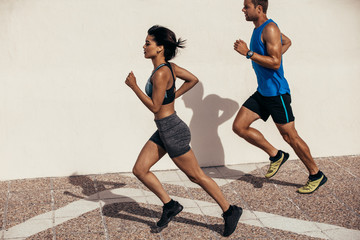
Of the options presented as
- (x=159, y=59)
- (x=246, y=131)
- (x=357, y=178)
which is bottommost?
(x=357, y=178)

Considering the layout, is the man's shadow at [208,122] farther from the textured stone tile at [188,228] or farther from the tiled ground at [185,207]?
the textured stone tile at [188,228]

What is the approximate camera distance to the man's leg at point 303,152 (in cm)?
562

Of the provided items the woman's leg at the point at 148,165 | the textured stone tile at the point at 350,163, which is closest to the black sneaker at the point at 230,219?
the woman's leg at the point at 148,165

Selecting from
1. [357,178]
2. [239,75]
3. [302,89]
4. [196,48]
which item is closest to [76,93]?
[196,48]

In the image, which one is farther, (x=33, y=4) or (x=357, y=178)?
(x=357, y=178)

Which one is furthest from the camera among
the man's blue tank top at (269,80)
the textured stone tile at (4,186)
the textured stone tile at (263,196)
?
the textured stone tile at (4,186)

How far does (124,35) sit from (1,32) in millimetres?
1317

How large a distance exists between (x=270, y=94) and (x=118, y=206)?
1.93m

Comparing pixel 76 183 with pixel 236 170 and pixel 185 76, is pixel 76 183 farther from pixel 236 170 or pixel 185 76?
pixel 185 76

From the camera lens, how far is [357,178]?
247 inches

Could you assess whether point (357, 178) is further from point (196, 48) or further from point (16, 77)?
point (16, 77)

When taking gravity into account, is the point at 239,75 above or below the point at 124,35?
below

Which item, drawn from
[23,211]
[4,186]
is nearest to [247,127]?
[23,211]

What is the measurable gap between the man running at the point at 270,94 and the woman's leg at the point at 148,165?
126cm
